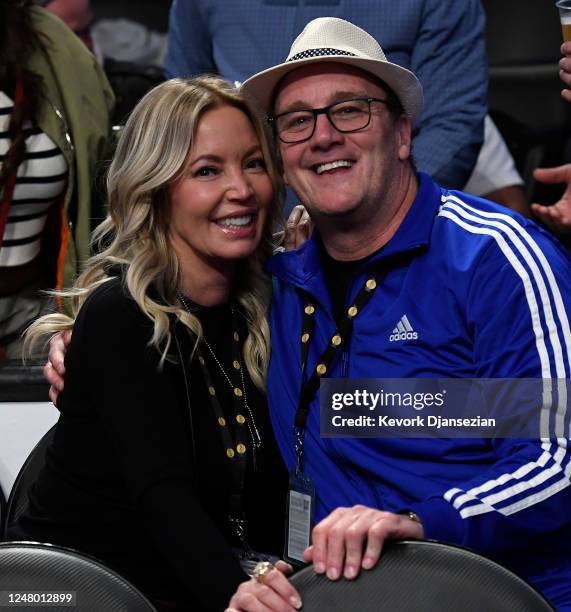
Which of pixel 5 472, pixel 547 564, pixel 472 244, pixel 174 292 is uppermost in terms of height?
pixel 472 244

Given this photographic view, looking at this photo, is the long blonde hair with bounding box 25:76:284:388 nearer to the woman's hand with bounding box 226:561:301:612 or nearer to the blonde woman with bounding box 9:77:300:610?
the blonde woman with bounding box 9:77:300:610

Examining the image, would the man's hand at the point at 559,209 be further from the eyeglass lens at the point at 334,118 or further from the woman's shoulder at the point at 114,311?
the woman's shoulder at the point at 114,311

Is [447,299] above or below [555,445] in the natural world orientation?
above

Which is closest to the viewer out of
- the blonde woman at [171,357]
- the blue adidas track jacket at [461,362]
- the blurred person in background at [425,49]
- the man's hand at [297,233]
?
the blue adidas track jacket at [461,362]

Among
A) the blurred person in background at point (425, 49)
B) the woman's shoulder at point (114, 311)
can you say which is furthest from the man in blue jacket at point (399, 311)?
the blurred person in background at point (425, 49)

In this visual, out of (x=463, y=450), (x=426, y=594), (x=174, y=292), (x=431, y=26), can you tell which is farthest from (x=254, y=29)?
(x=426, y=594)

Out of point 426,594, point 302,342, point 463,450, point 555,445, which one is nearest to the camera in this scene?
point 426,594

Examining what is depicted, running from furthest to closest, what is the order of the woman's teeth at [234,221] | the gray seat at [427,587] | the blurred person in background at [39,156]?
the blurred person in background at [39,156]
the woman's teeth at [234,221]
the gray seat at [427,587]

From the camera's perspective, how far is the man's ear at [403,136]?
209cm

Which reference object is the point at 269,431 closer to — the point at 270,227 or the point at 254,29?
the point at 270,227

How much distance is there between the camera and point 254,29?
289 cm

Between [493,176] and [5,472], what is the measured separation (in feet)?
5.36

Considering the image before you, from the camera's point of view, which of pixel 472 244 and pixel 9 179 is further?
pixel 9 179

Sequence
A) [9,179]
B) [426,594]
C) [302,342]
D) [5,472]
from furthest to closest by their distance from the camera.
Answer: [9,179] < [5,472] < [302,342] < [426,594]
